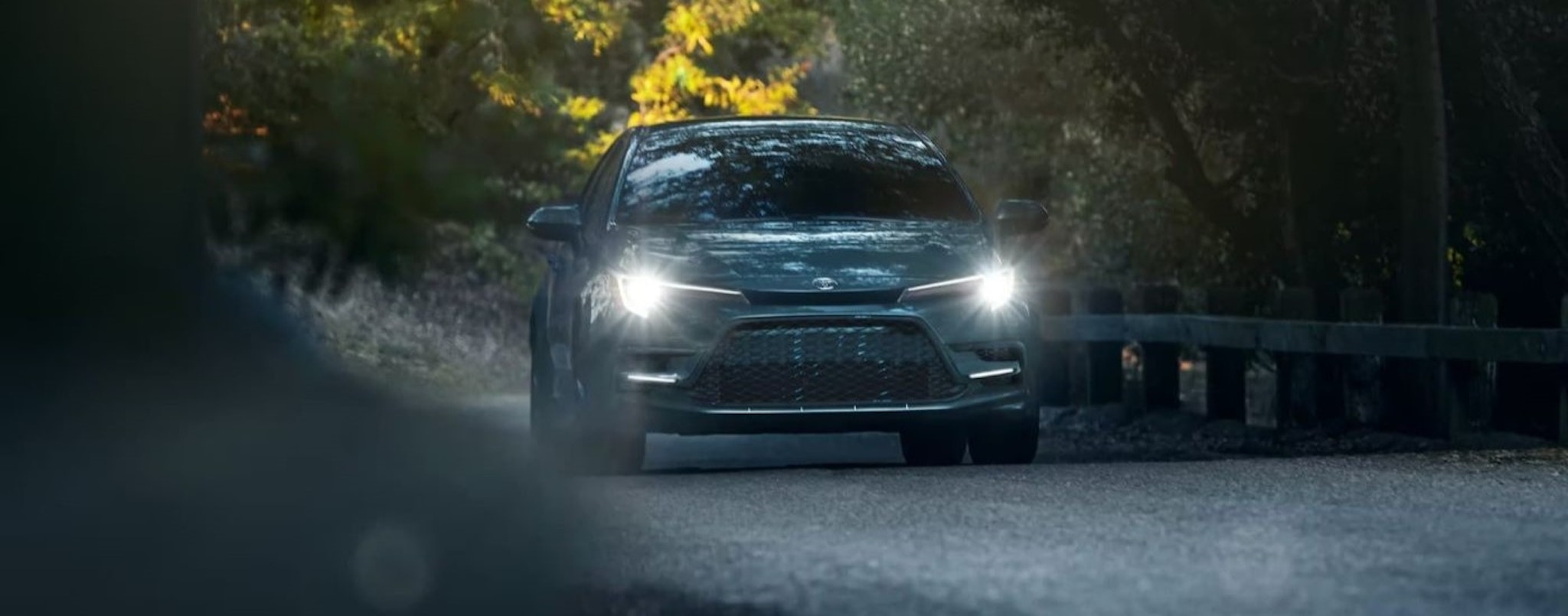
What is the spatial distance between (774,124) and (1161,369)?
Result: 5.36 metres

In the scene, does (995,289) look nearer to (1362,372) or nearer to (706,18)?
(1362,372)

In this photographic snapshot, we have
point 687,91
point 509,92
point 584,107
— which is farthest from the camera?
point 687,91

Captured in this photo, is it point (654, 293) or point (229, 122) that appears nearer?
point (229, 122)

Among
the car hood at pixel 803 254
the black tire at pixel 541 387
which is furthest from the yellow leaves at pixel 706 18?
the car hood at pixel 803 254

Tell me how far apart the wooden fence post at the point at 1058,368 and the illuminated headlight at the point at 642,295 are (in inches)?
317

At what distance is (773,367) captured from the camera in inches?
475

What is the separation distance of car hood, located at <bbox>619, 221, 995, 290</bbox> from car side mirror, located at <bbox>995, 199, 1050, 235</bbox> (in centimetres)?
31

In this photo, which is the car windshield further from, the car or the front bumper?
the front bumper

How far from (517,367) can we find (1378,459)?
21148mm

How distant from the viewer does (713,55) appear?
1532 inches

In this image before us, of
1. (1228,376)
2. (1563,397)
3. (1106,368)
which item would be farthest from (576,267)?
(1106,368)

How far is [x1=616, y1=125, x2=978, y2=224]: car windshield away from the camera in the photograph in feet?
42.8

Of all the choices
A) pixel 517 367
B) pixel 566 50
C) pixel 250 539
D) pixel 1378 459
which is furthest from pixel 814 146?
pixel 517 367

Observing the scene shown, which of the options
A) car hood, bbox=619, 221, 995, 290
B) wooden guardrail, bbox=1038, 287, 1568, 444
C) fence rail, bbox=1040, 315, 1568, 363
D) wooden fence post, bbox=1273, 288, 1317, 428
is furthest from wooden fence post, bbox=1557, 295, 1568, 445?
car hood, bbox=619, 221, 995, 290
